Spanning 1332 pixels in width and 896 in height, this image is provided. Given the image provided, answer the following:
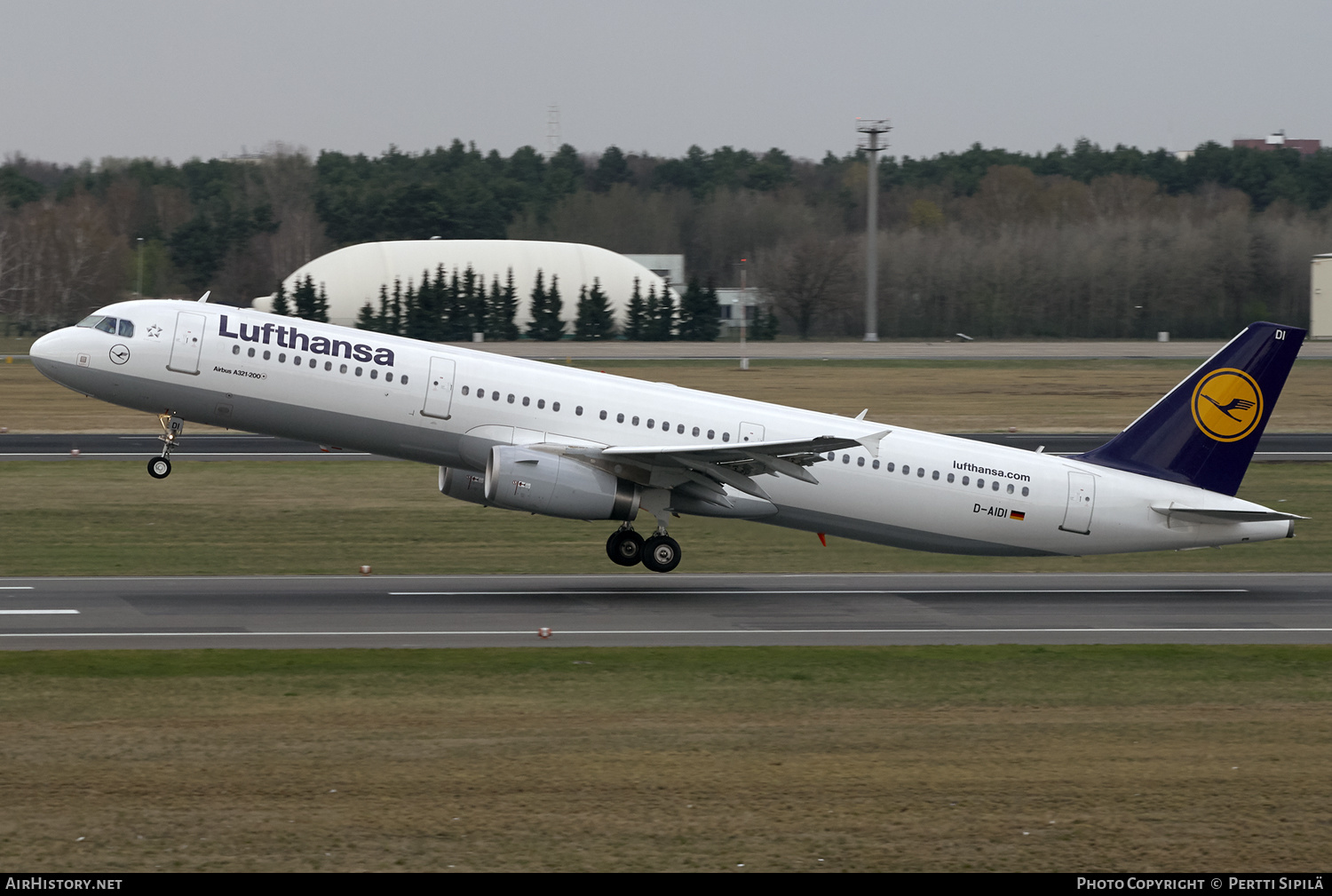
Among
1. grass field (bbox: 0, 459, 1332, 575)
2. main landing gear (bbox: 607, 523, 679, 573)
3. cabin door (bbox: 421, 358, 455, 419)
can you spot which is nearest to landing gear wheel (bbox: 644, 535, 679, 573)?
main landing gear (bbox: 607, 523, 679, 573)

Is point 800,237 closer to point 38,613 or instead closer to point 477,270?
point 477,270

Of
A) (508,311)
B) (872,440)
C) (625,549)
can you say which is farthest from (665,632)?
(508,311)

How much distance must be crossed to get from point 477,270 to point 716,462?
9739 cm

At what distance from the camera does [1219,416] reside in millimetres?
29547

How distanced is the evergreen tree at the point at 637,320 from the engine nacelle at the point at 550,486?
9089 cm

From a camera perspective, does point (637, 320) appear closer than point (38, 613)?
No

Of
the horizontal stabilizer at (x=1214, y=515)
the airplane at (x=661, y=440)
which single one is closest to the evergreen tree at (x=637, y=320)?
the airplane at (x=661, y=440)

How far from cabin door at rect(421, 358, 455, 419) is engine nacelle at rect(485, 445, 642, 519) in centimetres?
136

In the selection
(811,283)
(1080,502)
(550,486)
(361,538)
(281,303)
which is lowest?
(361,538)

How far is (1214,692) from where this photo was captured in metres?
20.1

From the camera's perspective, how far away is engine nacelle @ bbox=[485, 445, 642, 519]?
26.6 meters

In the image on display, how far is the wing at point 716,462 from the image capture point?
1043 inches

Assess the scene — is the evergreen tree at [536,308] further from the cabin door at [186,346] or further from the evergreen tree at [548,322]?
the cabin door at [186,346]

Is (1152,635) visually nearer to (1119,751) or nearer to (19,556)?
(1119,751)
